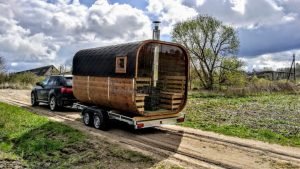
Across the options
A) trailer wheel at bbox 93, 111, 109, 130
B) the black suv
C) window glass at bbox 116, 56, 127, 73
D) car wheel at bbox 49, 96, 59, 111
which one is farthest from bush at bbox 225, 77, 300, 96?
window glass at bbox 116, 56, 127, 73

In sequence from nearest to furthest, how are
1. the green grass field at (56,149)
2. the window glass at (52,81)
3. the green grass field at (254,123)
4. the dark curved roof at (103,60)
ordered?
1. the green grass field at (56,149)
2. the dark curved roof at (103,60)
3. the green grass field at (254,123)
4. the window glass at (52,81)

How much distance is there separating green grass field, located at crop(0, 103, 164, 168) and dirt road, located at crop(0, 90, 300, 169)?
2.02 ft

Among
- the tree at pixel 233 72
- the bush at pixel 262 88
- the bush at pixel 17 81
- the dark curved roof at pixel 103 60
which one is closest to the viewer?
the dark curved roof at pixel 103 60

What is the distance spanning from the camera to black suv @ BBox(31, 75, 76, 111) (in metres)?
16.1

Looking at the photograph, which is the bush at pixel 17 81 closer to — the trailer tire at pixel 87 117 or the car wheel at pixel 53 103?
the car wheel at pixel 53 103

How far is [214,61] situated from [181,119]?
2320cm

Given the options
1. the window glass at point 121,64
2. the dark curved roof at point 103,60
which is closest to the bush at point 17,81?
the dark curved roof at point 103,60

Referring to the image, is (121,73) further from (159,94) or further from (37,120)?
(37,120)

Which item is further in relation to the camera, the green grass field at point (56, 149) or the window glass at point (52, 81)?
the window glass at point (52, 81)

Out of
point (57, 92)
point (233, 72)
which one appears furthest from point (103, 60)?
point (233, 72)

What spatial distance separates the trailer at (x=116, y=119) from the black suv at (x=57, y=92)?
126 inches

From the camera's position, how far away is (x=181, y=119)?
37.4ft

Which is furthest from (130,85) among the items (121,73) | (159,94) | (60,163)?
(60,163)

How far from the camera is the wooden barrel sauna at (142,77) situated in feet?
34.8
